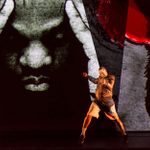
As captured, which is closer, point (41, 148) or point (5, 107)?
point (41, 148)

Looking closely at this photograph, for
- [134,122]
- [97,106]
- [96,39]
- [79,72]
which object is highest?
[96,39]

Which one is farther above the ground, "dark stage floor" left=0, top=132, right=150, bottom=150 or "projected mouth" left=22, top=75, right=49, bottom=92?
"projected mouth" left=22, top=75, right=49, bottom=92

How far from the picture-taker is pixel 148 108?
4.13 metres

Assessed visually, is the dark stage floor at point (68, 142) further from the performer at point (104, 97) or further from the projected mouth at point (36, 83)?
the projected mouth at point (36, 83)

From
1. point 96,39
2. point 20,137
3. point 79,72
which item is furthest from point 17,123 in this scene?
point 96,39

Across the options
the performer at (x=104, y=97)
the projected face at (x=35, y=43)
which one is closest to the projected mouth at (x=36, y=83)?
the projected face at (x=35, y=43)

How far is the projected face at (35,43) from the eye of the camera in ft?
12.8

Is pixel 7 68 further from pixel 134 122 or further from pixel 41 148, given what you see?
pixel 134 122

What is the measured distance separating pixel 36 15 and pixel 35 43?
0.25 m

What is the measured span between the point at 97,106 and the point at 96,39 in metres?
0.61

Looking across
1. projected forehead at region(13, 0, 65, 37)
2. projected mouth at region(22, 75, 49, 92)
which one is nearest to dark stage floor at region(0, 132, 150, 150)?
projected mouth at region(22, 75, 49, 92)

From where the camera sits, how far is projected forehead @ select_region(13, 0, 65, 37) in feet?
12.8

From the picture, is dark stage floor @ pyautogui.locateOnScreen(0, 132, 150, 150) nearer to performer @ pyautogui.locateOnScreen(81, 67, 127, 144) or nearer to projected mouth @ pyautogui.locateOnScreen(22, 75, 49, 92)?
performer @ pyautogui.locateOnScreen(81, 67, 127, 144)

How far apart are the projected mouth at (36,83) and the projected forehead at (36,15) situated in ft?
1.27
